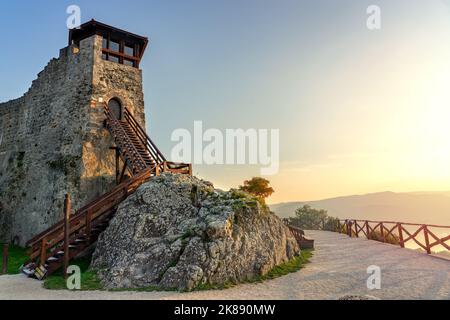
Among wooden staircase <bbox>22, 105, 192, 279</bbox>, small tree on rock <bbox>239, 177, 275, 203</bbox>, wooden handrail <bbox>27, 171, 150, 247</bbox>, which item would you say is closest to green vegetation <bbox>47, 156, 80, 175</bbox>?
wooden staircase <bbox>22, 105, 192, 279</bbox>

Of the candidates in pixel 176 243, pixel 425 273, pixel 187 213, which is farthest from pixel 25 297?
pixel 425 273

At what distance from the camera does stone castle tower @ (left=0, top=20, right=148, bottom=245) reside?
17.7 meters

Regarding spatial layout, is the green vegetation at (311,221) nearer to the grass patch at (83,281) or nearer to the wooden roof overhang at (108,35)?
the wooden roof overhang at (108,35)

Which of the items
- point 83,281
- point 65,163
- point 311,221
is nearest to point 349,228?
point 311,221

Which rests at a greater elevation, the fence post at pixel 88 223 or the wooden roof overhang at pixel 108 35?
the wooden roof overhang at pixel 108 35

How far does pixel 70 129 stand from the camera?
1856 centimetres

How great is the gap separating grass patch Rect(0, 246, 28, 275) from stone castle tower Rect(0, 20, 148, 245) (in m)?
1.06

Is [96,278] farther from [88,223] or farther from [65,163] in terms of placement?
[65,163]

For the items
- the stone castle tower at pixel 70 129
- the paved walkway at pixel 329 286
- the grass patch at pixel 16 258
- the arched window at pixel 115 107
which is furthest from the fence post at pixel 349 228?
the grass patch at pixel 16 258

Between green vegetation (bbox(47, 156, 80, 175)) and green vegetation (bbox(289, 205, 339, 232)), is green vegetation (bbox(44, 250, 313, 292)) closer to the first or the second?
green vegetation (bbox(47, 156, 80, 175))

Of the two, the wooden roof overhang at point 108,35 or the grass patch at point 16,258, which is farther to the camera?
the wooden roof overhang at point 108,35

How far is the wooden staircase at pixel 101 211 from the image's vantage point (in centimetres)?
1170

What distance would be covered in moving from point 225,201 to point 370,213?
208423mm

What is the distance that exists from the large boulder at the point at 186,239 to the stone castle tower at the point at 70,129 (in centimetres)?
593
